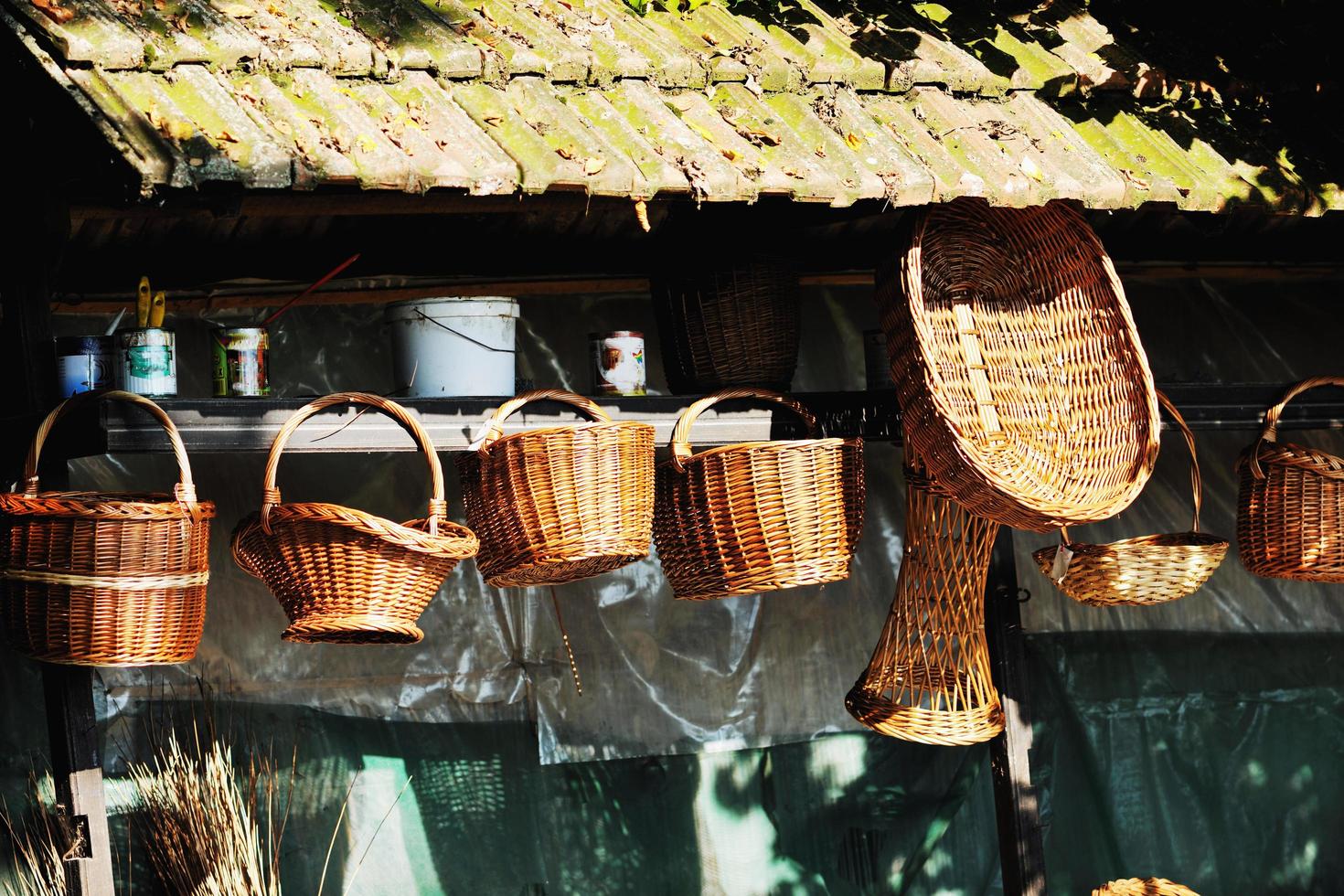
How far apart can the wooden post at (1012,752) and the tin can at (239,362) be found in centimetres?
217

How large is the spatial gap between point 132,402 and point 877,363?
6.67 feet

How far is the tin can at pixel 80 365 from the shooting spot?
3291mm

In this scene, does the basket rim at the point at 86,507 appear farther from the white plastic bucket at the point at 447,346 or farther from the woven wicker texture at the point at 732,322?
the woven wicker texture at the point at 732,322

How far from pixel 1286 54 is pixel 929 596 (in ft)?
6.60

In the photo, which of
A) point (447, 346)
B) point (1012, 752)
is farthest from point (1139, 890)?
point (447, 346)

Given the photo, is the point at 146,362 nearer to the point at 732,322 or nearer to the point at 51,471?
the point at 51,471

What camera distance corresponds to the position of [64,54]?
9.45 feet

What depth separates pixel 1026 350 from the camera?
152 inches

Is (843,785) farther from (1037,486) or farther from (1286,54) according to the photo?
(1286,54)

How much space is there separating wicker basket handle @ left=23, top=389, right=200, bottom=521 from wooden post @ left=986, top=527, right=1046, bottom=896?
2.31 meters

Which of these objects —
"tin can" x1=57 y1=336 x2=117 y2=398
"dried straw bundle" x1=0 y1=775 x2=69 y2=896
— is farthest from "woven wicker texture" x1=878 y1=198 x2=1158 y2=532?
"dried straw bundle" x1=0 y1=775 x2=69 y2=896

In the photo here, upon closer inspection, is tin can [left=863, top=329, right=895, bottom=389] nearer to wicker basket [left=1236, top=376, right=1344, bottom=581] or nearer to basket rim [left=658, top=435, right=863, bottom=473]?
basket rim [left=658, top=435, right=863, bottom=473]

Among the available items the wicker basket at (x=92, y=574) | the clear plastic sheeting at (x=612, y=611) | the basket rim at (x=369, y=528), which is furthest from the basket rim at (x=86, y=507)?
the clear plastic sheeting at (x=612, y=611)

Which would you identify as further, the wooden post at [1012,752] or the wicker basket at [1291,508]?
the wooden post at [1012,752]
